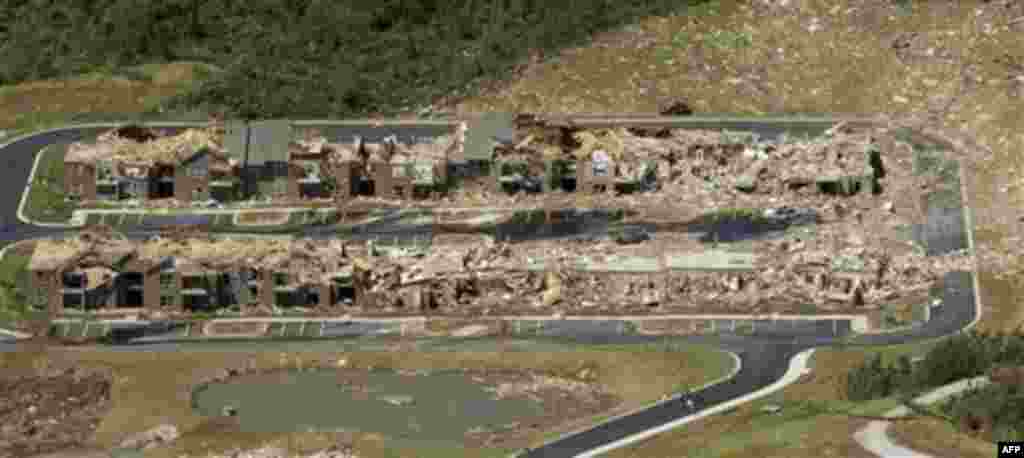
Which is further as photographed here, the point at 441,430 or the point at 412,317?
the point at 412,317

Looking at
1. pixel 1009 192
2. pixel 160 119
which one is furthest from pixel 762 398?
pixel 160 119

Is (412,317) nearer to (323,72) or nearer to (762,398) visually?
(762,398)

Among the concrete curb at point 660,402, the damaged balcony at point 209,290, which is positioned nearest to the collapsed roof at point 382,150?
the damaged balcony at point 209,290

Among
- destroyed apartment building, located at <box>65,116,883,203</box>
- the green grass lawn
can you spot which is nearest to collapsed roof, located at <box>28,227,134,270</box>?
the green grass lawn

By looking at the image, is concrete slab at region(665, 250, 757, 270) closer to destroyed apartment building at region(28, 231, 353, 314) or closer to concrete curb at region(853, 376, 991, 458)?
destroyed apartment building at region(28, 231, 353, 314)

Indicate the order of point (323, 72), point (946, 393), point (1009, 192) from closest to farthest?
point (946, 393) < point (1009, 192) < point (323, 72)

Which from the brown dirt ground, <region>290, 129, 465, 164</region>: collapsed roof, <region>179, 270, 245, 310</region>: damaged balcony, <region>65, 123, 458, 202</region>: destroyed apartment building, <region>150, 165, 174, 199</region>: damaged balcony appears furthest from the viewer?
<region>150, 165, 174, 199</region>: damaged balcony
